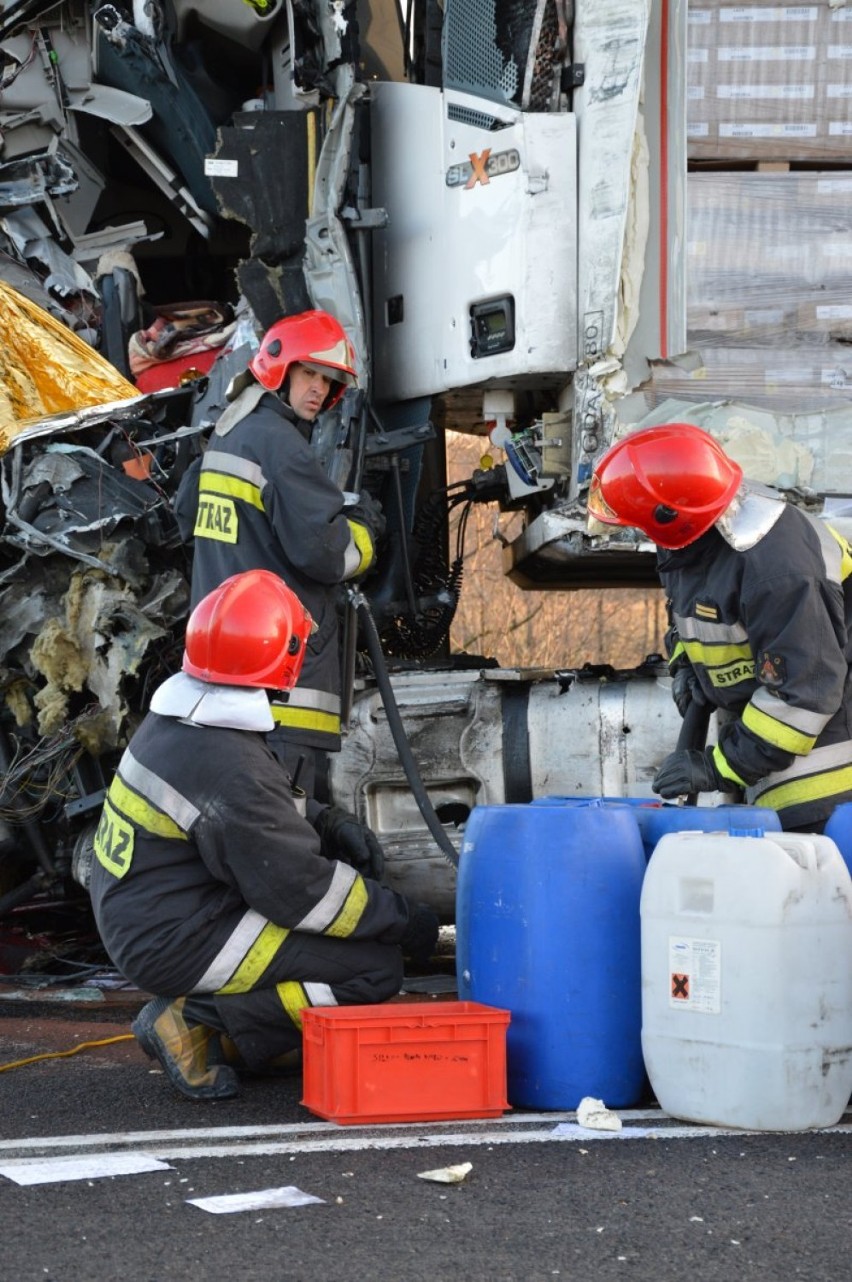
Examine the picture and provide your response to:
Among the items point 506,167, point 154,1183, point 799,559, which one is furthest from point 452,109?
point 154,1183

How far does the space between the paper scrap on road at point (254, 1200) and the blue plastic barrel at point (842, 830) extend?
1.37 m

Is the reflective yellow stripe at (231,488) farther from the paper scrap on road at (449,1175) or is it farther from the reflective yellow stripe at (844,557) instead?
the paper scrap on road at (449,1175)

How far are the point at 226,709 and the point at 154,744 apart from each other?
0.18m

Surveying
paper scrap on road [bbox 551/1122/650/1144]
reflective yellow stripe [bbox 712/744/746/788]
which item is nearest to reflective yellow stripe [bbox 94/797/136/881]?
paper scrap on road [bbox 551/1122/650/1144]

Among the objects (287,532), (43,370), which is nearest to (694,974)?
(287,532)

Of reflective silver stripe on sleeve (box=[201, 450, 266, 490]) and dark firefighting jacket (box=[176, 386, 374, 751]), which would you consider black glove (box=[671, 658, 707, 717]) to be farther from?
reflective silver stripe on sleeve (box=[201, 450, 266, 490])

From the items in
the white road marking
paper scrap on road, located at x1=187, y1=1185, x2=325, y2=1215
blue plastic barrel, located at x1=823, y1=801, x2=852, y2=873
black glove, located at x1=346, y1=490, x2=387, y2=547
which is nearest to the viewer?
paper scrap on road, located at x1=187, y1=1185, x2=325, y2=1215

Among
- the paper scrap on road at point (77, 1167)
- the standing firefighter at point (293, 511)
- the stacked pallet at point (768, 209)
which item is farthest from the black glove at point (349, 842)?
the stacked pallet at point (768, 209)

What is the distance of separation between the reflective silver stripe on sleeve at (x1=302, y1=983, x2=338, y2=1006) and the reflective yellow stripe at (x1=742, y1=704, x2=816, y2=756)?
1108mm

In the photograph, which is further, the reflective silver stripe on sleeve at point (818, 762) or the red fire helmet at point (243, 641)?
the reflective silver stripe on sleeve at point (818, 762)

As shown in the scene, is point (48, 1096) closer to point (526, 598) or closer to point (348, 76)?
point (348, 76)

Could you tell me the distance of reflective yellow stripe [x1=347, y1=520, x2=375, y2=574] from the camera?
475cm

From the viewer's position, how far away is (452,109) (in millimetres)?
5309

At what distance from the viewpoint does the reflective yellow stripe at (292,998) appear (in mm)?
3852
